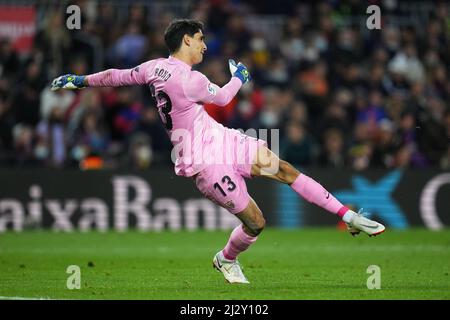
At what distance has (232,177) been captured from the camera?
11266 millimetres

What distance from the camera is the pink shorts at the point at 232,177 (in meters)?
11.2

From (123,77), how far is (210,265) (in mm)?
3670

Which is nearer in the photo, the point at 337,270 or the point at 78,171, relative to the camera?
the point at 337,270

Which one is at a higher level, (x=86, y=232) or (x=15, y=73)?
(x=15, y=73)

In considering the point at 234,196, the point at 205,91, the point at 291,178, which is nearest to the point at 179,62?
the point at 205,91

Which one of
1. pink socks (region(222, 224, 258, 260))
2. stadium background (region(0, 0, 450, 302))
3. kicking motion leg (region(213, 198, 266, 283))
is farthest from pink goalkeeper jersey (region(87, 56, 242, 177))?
stadium background (region(0, 0, 450, 302))

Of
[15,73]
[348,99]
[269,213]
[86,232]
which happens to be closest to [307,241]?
[269,213]

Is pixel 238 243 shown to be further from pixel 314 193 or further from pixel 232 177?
pixel 314 193

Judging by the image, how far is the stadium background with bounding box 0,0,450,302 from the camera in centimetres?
2042

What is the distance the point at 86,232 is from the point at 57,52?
3989 millimetres

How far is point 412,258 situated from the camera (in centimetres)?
1517
